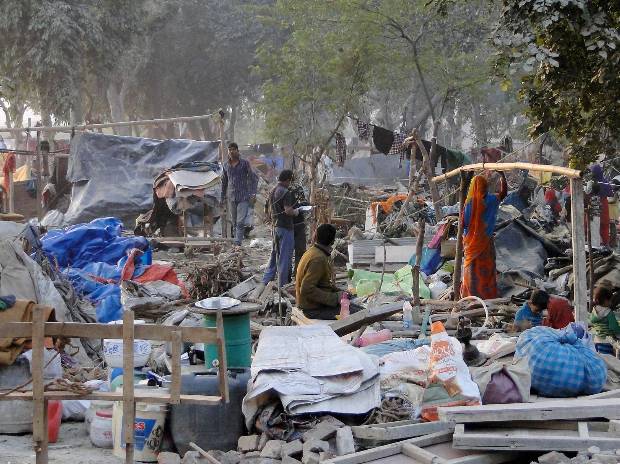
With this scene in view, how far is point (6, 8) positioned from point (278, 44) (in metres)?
14.5

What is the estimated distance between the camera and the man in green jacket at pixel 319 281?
8.82 m

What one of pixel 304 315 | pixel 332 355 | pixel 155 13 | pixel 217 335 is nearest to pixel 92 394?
pixel 217 335

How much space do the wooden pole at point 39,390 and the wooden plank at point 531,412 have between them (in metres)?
2.43

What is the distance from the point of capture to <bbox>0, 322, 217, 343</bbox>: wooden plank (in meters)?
5.08

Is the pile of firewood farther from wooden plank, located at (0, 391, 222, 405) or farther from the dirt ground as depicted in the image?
wooden plank, located at (0, 391, 222, 405)

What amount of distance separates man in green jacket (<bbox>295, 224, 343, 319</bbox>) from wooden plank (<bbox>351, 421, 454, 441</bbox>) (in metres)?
3.06

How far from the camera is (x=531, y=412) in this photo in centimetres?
567

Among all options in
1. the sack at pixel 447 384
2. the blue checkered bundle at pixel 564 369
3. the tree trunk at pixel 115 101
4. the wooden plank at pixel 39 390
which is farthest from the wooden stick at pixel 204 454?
the tree trunk at pixel 115 101

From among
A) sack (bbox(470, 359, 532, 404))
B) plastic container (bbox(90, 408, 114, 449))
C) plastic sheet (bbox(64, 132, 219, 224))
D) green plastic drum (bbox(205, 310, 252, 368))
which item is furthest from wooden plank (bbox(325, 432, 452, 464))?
plastic sheet (bbox(64, 132, 219, 224))

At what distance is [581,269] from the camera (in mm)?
8094

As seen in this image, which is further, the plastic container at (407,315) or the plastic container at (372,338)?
the plastic container at (407,315)

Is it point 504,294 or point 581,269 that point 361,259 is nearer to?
point 504,294

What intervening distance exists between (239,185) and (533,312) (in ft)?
23.9

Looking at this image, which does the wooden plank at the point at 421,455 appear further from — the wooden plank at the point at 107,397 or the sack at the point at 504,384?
→ the wooden plank at the point at 107,397
